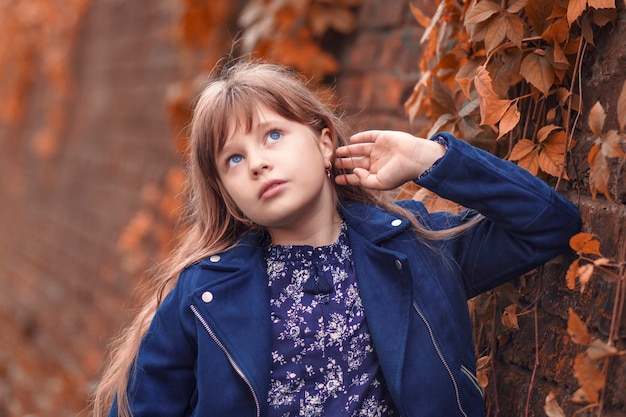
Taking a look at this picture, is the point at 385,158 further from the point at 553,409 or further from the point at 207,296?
the point at 553,409

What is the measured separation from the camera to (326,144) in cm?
207

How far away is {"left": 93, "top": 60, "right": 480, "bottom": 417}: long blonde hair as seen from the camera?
6.47ft

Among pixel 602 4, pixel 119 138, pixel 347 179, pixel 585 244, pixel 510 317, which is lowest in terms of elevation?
pixel 119 138

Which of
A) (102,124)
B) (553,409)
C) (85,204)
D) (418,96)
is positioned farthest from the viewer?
(85,204)

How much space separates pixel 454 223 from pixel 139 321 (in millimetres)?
822

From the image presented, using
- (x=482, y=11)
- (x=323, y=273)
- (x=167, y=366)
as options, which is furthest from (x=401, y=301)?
(x=482, y=11)

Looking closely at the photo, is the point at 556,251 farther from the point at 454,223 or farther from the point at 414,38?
the point at 414,38

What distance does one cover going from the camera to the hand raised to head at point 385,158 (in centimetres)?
184

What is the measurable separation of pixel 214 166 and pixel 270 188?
0.24m

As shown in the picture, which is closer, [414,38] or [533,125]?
[533,125]

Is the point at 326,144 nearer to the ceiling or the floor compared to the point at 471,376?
nearer to the ceiling

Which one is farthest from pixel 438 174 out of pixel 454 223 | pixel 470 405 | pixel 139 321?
pixel 139 321

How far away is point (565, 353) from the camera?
6.22ft

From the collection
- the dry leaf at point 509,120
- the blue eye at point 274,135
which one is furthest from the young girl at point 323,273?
the dry leaf at point 509,120
